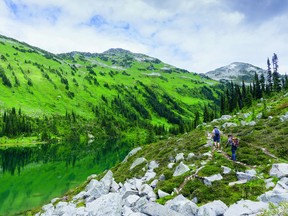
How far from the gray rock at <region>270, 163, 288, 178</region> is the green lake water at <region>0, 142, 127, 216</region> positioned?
134 feet

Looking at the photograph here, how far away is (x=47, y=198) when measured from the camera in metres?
54.5

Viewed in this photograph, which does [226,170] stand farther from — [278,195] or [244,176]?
[278,195]

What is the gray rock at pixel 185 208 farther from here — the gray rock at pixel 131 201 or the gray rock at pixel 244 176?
the gray rock at pixel 244 176

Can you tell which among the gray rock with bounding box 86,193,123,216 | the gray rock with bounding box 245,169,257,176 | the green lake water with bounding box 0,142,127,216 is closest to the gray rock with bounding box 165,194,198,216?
the gray rock with bounding box 86,193,123,216

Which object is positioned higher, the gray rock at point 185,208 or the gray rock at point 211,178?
the gray rock at point 211,178

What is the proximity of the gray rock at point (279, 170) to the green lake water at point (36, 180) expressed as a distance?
4093 cm

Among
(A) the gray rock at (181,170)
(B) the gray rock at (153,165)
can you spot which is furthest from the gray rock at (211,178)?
(B) the gray rock at (153,165)

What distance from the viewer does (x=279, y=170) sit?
2283 cm

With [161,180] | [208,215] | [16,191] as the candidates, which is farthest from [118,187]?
[16,191]

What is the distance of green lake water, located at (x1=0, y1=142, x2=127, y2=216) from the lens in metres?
52.4

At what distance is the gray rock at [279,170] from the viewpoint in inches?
862

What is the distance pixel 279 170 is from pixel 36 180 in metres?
65.7

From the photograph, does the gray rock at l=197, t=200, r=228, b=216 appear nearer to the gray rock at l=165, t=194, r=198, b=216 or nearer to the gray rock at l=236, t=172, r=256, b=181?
the gray rock at l=165, t=194, r=198, b=216

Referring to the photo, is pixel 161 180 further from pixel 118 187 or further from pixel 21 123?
pixel 21 123
